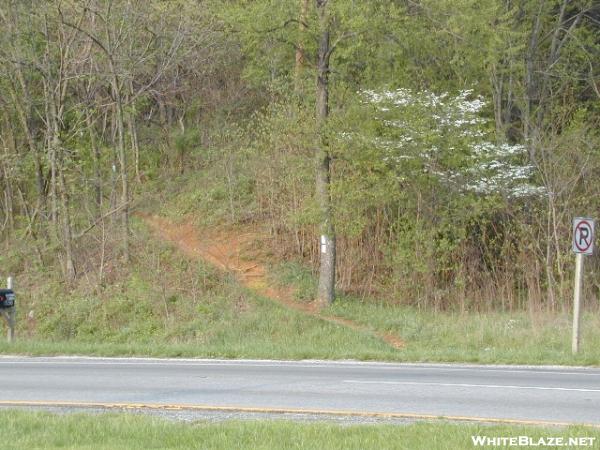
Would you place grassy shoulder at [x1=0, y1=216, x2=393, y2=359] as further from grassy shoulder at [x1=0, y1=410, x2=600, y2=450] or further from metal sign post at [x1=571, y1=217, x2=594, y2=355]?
grassy shoulder at [x1=0, y1=410, x2=600, y2=450]

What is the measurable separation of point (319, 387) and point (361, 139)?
34.9ft

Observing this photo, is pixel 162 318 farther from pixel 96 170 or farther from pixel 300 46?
pixel 300 46

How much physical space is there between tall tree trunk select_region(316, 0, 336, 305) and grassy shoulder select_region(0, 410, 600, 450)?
13320 millimetres

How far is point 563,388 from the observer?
12.7 metres

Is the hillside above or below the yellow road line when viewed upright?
above

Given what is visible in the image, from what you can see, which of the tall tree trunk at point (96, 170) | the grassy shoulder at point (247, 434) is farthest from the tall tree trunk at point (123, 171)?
the grassy shoulder at point (247, 434)

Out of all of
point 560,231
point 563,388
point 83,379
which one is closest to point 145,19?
point 560,231

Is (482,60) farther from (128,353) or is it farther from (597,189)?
(128,353)

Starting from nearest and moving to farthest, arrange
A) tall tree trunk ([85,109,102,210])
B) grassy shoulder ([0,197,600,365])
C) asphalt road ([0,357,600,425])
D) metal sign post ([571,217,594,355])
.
→ asphalt road ([0,357,600,425])
metal sign post ([571,217,594,355])
grassy shoulder ([0,197,600,365])
tall tree trunk ([85,109,102,210])

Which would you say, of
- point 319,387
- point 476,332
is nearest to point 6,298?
point 319,387

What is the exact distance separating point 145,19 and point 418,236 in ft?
37.7

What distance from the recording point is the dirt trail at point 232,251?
79.8 feet

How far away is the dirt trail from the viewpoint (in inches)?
957

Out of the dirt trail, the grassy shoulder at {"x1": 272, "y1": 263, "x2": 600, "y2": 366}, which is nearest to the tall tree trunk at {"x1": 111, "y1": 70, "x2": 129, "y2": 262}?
the dirt trail
